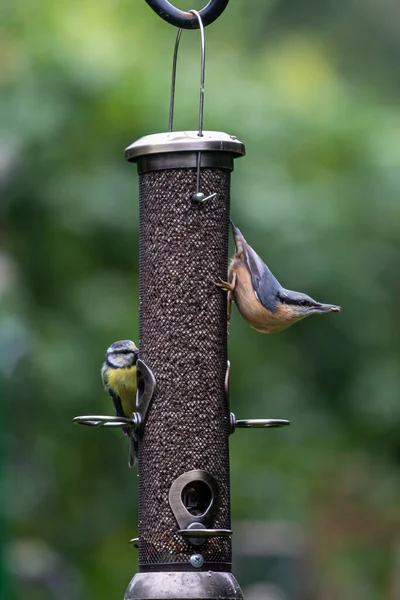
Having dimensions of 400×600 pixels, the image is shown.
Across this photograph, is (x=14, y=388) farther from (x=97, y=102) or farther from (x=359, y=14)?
(x=359, y=14)

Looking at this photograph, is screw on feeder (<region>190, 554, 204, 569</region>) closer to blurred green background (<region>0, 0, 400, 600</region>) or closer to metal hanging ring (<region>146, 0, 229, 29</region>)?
metal hanging ring (<region>146, 0, 229, 29</region>)

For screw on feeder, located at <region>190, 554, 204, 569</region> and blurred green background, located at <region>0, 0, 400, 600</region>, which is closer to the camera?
screw on feeder, located at <region>190, 554, 204, 569</region>

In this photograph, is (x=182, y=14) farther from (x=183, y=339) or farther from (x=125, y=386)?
(x=125, y=386)

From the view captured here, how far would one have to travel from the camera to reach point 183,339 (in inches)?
253

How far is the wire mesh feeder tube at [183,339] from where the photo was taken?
629cm

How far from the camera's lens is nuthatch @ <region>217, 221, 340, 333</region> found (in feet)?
21.7

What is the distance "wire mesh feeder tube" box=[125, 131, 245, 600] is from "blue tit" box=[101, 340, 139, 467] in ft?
0.86

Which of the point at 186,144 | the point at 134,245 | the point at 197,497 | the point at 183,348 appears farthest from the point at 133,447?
the point at 134,245

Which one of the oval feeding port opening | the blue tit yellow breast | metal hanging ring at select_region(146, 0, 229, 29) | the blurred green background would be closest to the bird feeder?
the oval feeding port opening

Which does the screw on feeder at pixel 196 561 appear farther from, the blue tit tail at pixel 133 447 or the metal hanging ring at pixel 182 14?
the metal hanging ring at pixel 182 14

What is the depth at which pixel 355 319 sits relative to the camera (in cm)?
1357

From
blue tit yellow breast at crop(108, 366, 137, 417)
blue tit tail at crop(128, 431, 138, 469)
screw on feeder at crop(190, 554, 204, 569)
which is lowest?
screw on feeder at crop(190, 554, 204, 569)

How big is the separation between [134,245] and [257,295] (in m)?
6.72

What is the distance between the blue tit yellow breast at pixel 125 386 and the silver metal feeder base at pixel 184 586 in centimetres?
99
